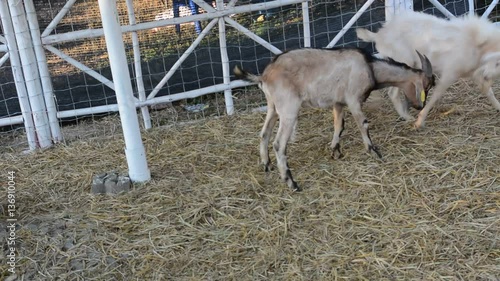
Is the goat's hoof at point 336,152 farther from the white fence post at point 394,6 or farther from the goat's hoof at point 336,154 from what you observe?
→ the white fence post at point 394,6

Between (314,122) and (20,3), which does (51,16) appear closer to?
(20,3)

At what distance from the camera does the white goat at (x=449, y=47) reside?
509 centimetres

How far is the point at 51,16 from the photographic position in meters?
6.04

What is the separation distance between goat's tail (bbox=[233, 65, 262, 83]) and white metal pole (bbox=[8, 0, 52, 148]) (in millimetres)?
2468

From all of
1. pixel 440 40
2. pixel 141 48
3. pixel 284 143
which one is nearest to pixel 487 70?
pixel 440 40

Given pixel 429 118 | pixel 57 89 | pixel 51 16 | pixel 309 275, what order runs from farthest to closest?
1. pixel 57 89
2. pixel 51 16
3. pixel 429 118
4. pixel 309 275

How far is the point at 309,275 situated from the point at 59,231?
75.1 inches

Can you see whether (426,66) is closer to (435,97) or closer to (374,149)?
(435,97)

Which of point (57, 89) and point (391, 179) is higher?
point (57, 89)

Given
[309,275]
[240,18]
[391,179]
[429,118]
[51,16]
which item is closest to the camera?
[309,275]

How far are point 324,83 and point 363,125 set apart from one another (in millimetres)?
539

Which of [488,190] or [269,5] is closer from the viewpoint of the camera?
[488,190]

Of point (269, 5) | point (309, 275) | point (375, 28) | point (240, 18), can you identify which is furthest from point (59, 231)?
point (375, 28)

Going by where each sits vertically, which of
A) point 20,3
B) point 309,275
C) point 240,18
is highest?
point 20,3
